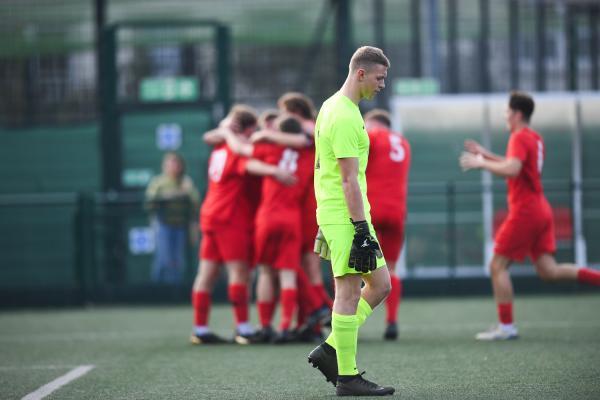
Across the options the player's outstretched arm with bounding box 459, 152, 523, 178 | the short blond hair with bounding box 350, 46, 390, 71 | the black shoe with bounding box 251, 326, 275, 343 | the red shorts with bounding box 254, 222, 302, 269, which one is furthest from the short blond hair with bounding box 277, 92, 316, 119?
the short blond hair with bounding box 350, 46, 390, 71

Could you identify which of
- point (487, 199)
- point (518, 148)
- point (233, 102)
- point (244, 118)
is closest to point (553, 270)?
point (518, 148)

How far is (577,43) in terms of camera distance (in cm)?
1620

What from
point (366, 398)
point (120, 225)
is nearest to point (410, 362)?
point (366, 398)

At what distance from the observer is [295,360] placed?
28.7 ft

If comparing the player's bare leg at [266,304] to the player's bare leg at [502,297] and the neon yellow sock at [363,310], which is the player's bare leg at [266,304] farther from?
the neon yellow sock at [363,310]

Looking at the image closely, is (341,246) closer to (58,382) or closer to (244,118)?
(58,382)

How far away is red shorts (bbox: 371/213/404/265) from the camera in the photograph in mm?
9953

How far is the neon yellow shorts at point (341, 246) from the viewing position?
6684 millimetres

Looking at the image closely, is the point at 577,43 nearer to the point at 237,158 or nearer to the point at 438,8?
the point at 438,8

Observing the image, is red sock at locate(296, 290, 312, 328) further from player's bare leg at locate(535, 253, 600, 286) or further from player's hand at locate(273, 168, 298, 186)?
player's bare leg at locate(535, 253, 600, 286)

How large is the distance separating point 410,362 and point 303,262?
2282mm

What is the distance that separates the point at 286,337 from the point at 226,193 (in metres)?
1.35

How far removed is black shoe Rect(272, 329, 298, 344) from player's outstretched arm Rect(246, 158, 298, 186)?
4.09 ft

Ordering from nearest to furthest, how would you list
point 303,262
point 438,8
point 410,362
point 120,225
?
point 410,362
point 303,262
point 120,225
point 438,8
